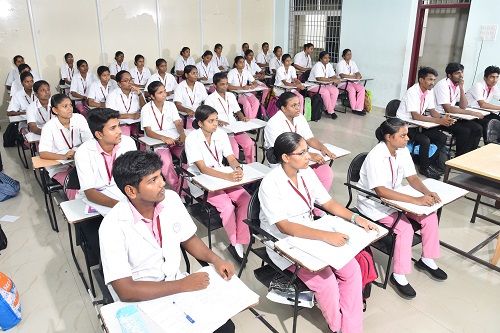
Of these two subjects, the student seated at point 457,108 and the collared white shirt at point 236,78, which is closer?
the student seated at point 457,108

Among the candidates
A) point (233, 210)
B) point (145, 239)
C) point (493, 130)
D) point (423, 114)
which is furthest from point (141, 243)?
point (423, 114)

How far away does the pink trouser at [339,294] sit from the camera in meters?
2.09

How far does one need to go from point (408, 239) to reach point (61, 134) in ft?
10.2

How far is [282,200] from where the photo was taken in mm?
2305

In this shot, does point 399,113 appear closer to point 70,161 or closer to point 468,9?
point 468,9

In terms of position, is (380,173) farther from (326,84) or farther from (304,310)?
(326,84)

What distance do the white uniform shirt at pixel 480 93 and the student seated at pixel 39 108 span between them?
5.50 meters

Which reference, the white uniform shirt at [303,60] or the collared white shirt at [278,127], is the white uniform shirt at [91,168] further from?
the white uniform shirt at [303,60]

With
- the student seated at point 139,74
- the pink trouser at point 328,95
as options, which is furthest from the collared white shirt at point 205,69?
the pink trouser at point 328,95

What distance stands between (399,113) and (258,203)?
3.18m

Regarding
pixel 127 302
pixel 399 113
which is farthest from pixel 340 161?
pixel 127 302

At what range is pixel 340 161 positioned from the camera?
5.28 metres

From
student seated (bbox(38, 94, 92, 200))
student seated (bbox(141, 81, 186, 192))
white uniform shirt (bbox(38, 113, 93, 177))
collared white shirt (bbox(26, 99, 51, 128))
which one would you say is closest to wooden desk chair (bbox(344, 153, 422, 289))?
student seated (bbox(141, 81, 186, 192))

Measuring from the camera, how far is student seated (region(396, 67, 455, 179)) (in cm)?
466
